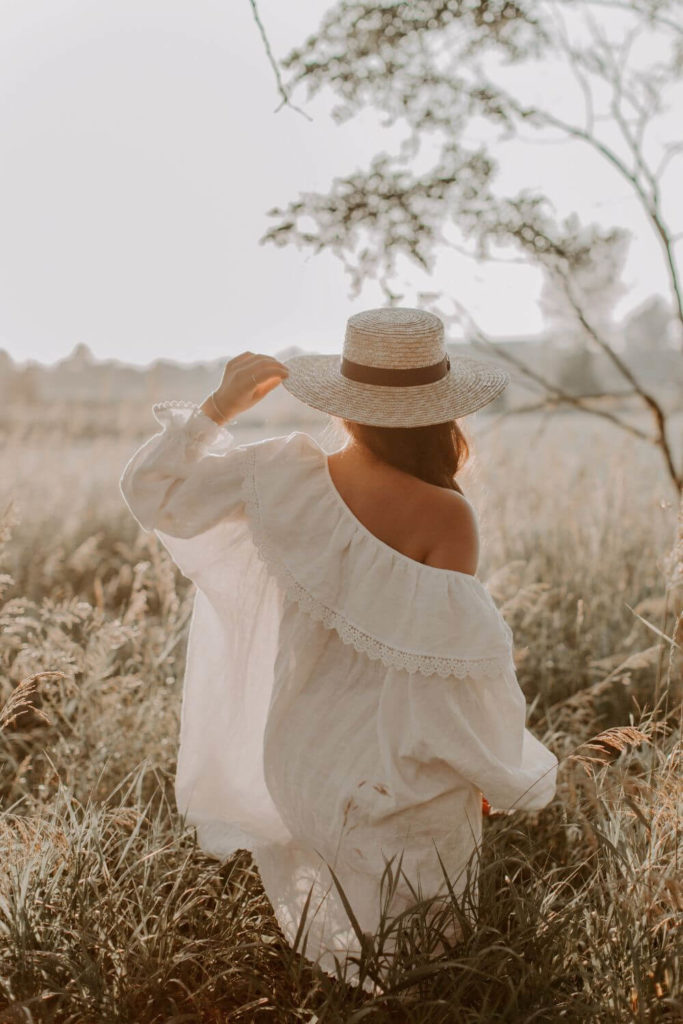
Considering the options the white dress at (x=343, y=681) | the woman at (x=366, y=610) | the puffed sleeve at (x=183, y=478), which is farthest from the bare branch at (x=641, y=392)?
the puffed sleeve at (x=183, y=478)

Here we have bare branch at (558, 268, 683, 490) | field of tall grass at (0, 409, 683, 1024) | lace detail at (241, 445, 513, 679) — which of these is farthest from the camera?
bare branch at (558, 268, 683, 490)

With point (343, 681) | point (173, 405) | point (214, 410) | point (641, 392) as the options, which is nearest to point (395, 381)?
point (214, 410)

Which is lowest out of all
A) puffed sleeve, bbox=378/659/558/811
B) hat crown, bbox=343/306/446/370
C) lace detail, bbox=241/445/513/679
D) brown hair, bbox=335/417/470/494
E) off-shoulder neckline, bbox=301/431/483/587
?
puffed sleeve, bbox=378/659/558/811

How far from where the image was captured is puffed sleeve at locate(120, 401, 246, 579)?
202 cm

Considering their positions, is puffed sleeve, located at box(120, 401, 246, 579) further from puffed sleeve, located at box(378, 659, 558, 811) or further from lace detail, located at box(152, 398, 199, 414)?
puffed sleeve, located at box(378, 659, 558, 811)

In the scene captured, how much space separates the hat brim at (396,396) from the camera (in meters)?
1.93

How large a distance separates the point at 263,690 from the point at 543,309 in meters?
2.05

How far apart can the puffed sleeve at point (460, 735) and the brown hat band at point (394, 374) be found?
65cm

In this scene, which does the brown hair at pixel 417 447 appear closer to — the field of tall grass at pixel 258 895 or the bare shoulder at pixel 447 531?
the bare shoulder at pixel 447 531

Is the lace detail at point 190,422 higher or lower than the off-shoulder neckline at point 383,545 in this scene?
higher

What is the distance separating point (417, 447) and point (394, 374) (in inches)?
6.8

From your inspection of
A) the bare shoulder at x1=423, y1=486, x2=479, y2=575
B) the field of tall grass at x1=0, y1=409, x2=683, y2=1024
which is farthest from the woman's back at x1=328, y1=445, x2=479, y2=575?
the field of tall grass at x1=0, y1=409, x2=683, y2=1024

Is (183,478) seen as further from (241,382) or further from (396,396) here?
(396,396)

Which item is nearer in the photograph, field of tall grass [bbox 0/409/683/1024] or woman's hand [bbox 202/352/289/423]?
field of tall grass [bbox 0/409/683/1024]
